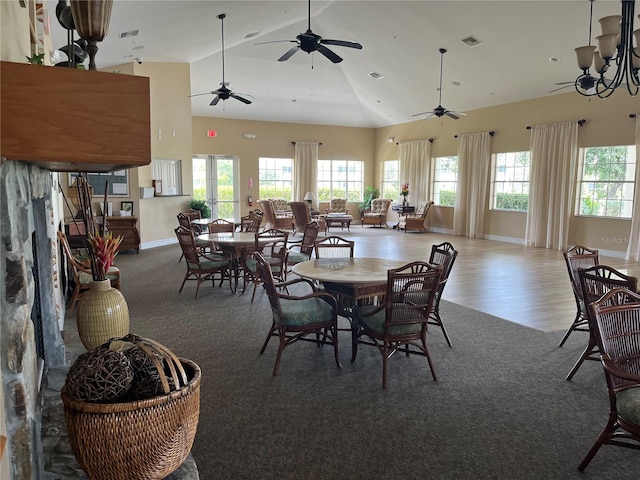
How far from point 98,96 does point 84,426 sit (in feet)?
3.42

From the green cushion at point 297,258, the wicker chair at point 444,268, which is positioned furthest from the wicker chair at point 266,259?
the wicker chair at point 444,268

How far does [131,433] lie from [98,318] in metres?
1.25

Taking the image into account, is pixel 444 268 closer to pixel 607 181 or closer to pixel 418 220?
pixel 607 181

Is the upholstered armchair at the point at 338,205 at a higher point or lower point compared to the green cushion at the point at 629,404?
higher

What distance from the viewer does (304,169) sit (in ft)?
48.6

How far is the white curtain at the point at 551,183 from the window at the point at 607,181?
→ 0.24 metres

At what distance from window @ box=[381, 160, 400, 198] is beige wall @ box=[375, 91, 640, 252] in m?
1.08

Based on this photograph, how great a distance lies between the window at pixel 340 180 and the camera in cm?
1555

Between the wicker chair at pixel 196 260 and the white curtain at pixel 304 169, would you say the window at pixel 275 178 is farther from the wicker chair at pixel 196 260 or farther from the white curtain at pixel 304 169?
the wicker chair at pixel 196 260

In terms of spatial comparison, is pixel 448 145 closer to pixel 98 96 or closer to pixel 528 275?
pixel 528 275

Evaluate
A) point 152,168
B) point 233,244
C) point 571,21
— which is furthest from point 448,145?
point 233,244

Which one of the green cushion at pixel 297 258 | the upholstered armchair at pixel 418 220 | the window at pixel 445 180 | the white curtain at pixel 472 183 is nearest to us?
the green cushion at pixel 297 258

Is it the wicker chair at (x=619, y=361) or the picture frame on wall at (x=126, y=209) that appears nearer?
the wicker chair at (x=619, y=361)

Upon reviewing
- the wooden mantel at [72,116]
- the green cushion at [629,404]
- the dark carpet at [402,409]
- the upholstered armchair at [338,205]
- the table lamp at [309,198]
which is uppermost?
the wooden mantel at [72,116]
